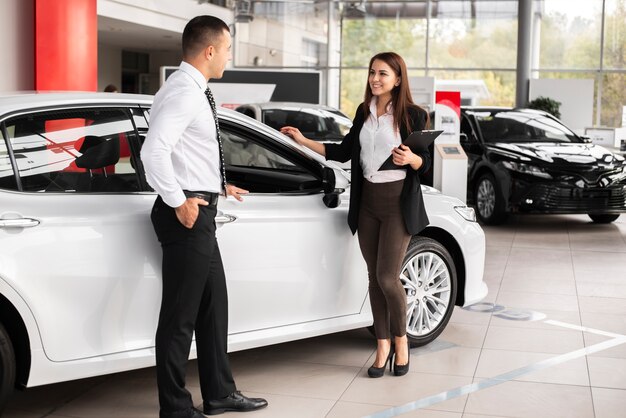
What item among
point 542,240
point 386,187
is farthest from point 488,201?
point 386,187

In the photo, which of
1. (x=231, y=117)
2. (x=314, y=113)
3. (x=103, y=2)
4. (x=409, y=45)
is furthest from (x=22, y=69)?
(x=409, y=45)

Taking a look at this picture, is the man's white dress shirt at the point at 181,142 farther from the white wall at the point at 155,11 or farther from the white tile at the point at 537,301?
the white wall at the point at 155,11

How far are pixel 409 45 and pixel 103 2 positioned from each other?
954cm

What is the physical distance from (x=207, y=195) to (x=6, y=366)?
1039mm

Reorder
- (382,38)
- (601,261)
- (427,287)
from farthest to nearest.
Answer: (382,38) → (601,261) → (427,287)

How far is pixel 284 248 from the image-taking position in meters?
4.39

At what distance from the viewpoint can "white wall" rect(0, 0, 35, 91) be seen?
11453mm

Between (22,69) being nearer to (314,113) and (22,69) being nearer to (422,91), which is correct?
(314,113)

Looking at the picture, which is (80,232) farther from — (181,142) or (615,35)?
(615,35)

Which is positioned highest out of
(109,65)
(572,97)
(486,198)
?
(109,65)

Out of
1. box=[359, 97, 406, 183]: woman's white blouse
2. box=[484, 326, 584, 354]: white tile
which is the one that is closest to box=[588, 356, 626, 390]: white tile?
box=[484, 326, 584, 354]: white tile

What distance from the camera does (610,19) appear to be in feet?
74.8

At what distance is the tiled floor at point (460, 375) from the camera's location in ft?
14.0

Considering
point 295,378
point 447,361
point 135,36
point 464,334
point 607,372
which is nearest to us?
point 295,378
